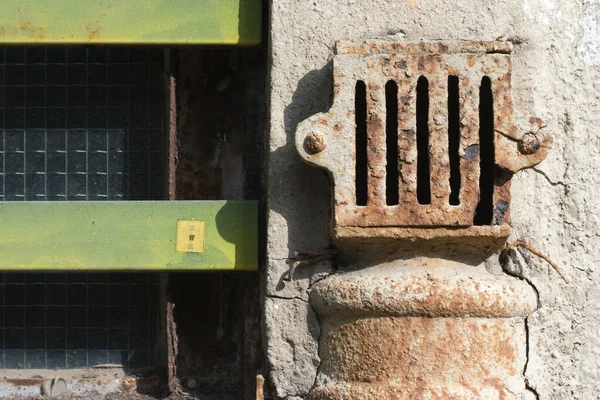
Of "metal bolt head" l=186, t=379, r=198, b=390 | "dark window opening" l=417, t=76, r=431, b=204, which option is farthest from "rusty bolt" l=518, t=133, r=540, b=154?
"metal bolt head" l=186, t=379, r=198, b=390

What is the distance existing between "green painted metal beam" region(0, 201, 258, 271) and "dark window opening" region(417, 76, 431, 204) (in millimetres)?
456

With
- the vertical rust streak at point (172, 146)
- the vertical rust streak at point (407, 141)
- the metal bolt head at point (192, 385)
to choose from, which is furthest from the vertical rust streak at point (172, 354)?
the vertical rust streak at point (407, 141)

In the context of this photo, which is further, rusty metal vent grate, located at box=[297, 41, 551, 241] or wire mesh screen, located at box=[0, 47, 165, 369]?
wire mesh screen, located at box=[0, 47, 165, 369]

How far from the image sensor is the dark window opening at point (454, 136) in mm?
2373

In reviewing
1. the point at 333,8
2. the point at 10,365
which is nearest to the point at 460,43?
the point at 333,8

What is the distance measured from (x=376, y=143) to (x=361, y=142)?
69 millimetres

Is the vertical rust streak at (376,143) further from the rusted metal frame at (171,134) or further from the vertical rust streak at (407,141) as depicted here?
the rusted metal frame at (171,134)

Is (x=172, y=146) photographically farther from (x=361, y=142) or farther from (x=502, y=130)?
(x=502, y=130)

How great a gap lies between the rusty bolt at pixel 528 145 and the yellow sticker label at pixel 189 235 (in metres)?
0.84

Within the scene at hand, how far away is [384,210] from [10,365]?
4.08 feet

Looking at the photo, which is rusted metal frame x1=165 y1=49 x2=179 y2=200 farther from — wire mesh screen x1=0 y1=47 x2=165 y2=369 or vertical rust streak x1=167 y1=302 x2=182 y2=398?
vertical rust streak x1=167 y1=302 x2=182 y2=398

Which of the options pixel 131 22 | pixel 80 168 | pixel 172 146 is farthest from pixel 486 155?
pixel 80 168

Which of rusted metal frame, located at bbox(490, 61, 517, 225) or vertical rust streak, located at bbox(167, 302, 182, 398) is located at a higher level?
rusted metal frame, located at bbox(490, 61, 517, 225)

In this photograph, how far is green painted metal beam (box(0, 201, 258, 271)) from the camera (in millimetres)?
2590
